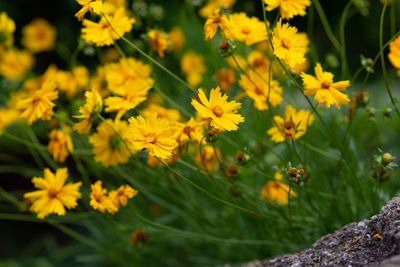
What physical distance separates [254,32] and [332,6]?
185 centimetres

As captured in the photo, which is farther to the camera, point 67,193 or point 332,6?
point 332,6

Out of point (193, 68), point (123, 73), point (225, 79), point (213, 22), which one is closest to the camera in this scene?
point (213, 22)

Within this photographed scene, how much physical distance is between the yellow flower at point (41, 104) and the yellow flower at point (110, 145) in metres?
0.11

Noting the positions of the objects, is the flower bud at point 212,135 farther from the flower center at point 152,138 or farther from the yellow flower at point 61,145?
the yellow flower at point 61,145

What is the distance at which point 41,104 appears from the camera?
96 centimetres

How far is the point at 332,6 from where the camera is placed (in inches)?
103

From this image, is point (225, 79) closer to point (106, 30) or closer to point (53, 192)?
point (106, 30)

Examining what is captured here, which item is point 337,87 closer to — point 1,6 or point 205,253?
point 205,253

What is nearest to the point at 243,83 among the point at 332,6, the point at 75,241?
the point at 75,241

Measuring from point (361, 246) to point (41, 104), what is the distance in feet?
2.23

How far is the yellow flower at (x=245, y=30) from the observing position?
3.11 feet

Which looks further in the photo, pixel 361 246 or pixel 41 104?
pixel 41 104

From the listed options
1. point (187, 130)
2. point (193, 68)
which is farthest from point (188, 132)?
point (193, 68)

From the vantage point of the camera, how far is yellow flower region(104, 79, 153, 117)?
94 cm
